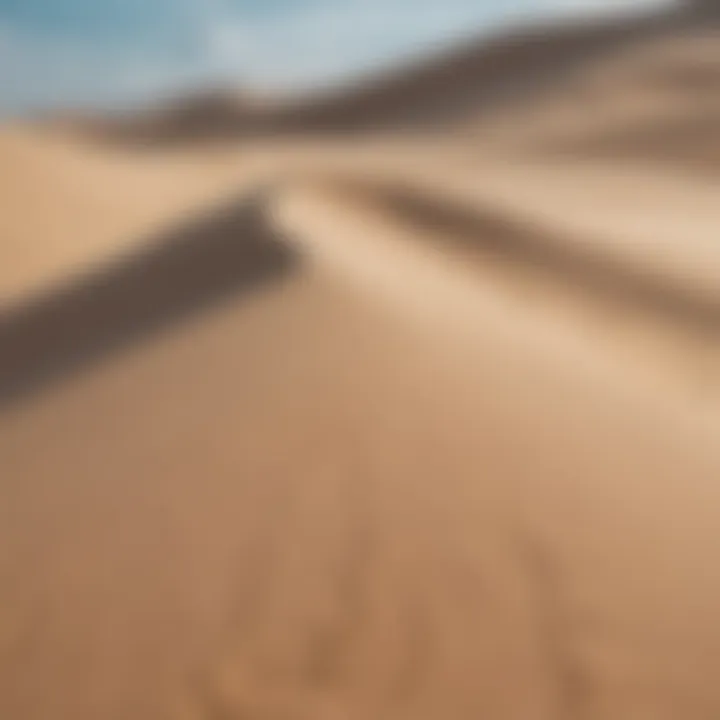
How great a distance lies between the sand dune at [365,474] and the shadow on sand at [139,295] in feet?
0.09

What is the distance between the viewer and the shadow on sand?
210 inches

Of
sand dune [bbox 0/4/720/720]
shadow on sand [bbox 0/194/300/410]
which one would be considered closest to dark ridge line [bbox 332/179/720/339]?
sand dune [bbox 0/4/720/720]

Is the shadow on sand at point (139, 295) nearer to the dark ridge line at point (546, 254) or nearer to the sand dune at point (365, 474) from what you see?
the sand dune at point (365, 474)

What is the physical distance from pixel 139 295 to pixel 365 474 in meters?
3.07

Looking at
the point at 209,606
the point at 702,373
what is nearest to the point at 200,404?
the point at 209,606

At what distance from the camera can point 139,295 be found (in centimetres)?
609

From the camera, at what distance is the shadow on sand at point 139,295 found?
533cm

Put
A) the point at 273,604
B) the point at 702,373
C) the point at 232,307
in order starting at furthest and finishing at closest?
the point at 232,307
the point at 702,373
the point at 273,604

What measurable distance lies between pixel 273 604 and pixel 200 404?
4.50 ft

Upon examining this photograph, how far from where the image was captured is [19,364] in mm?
5531

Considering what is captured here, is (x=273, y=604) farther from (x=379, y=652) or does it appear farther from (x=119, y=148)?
(x=119, y=148)

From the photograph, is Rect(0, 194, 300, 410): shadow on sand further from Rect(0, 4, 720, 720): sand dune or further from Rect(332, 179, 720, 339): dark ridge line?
Rect(332, 179, 720, 339): dark ridge line

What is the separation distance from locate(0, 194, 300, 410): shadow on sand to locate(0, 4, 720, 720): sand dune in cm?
3

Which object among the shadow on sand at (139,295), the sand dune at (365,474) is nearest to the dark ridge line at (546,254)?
the sand dune at (365,474)
